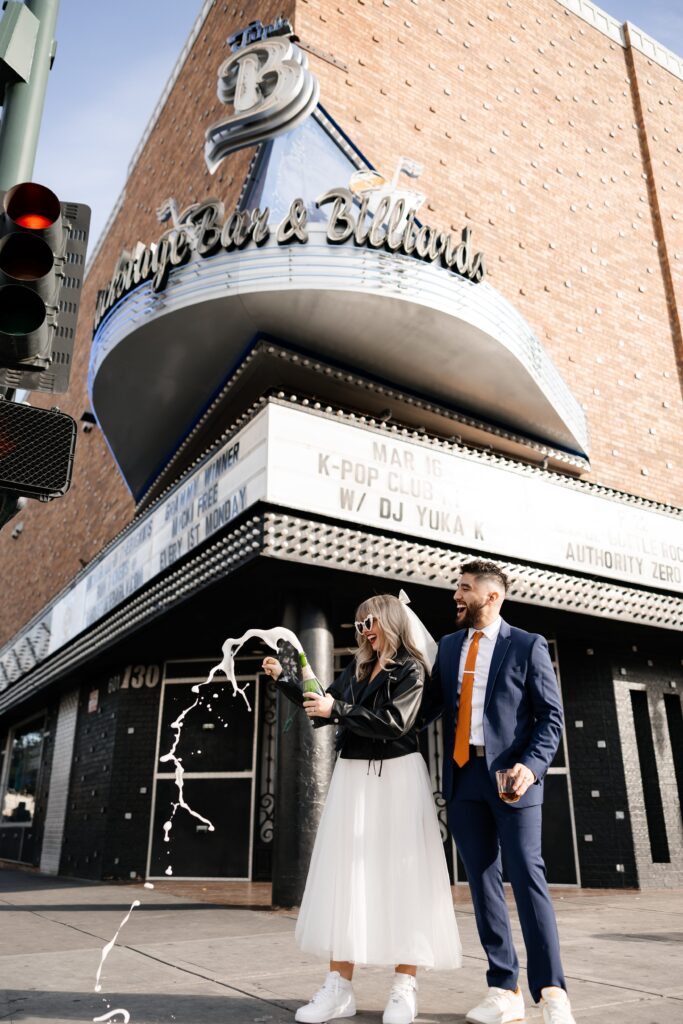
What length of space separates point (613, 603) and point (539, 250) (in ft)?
21.4

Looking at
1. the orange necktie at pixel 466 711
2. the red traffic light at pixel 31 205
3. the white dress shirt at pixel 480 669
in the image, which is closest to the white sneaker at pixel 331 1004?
the orange necktie at pixel 466 711

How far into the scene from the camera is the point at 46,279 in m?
3.57

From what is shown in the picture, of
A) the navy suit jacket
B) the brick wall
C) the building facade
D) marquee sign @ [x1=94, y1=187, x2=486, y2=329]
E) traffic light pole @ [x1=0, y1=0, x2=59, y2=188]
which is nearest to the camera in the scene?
the navy suit jacket

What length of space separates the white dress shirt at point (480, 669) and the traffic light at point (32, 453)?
6.67 feet

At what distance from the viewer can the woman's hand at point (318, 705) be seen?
3549 mm

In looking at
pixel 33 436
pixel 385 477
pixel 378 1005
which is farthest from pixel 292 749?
pixel 33 436

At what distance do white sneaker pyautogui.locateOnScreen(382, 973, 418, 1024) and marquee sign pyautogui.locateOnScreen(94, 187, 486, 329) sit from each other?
7360 mm

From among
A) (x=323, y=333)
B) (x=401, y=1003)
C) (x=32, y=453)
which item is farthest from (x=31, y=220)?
(x=323, y=333)

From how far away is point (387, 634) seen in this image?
3.75m

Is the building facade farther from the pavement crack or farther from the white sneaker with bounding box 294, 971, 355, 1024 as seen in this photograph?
the white sneaker with bounding box 294, 971, 355, 1024

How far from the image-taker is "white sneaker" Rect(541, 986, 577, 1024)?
3055 millimetres

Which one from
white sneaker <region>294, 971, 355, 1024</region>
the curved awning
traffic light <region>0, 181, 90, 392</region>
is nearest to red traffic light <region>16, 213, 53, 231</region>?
traffic light <region>0, 181, 90, 392</region>

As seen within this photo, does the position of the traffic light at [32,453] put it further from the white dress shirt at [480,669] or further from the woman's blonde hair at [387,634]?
the white dress shirt at [480,669]

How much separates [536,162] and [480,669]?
12.8m
